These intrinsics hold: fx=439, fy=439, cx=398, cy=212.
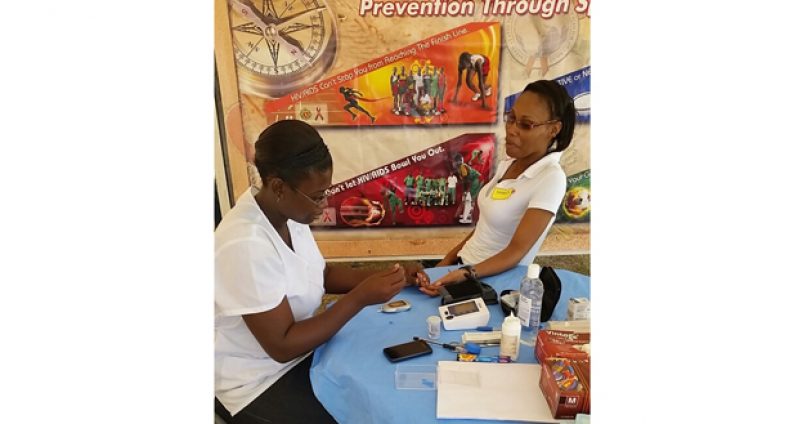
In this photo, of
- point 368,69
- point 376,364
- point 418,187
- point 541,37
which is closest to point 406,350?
point 376,364

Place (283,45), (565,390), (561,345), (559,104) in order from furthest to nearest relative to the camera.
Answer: (283,45), (559,104), (561,345), (565,390)

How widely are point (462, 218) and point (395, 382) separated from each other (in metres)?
1.01

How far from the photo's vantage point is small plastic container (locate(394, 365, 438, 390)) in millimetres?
759

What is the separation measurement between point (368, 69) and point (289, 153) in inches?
31.0

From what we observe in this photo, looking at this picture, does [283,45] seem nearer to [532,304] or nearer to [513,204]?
[513,204]

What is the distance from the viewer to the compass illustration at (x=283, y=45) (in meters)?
1.37

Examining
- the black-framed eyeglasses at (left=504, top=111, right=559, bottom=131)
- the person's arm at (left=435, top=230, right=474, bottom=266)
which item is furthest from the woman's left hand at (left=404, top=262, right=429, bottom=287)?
the black-framed eyeglasses at (left=504, top=111, right=559, bottom=131)

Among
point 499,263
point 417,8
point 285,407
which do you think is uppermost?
point 417,8

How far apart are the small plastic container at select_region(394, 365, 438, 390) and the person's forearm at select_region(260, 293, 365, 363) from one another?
0.16m

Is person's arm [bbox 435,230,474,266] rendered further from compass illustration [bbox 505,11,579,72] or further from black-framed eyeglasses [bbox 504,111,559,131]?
compass illustration [bbox 505,11,579,72]

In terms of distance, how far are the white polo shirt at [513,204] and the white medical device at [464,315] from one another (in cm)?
39

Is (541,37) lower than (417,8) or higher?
lower

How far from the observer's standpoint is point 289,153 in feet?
2.83
